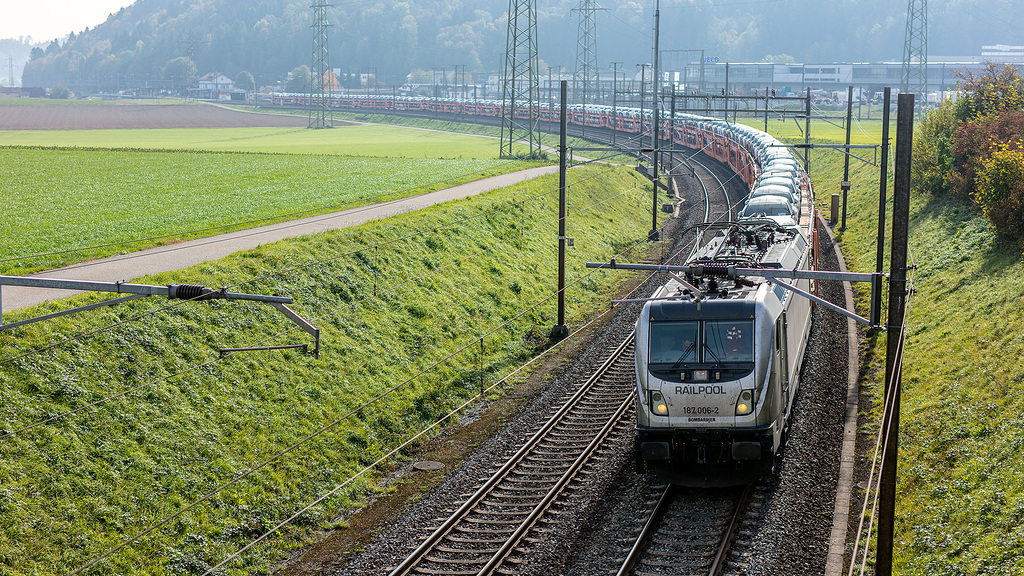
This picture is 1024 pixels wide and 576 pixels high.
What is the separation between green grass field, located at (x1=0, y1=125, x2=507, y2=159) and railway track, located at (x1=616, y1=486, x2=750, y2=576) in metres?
54.3

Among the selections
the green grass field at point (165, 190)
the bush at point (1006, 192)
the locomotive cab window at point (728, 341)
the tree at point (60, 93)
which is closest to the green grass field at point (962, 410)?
the bush at point (1006, 192)

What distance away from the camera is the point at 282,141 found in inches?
3354

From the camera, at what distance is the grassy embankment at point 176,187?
27.2 m

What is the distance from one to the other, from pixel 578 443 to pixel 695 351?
4.46m

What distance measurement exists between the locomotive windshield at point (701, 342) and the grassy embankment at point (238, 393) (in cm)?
637

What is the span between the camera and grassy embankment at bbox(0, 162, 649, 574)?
13344 mm

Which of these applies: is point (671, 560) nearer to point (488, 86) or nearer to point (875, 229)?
point (875, 229)

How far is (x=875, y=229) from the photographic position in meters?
40.1

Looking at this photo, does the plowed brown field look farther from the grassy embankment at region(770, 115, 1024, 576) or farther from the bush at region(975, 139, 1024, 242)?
the grassy embankment at region(770, 115, 1024, 576)

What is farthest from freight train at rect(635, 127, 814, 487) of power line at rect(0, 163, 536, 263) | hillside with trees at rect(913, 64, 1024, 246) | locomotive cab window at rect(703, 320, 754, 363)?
hillside with trees at rect(913, 64, 1024, 246)

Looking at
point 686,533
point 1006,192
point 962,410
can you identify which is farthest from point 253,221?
point 1006,192

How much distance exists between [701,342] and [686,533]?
3.17 meters

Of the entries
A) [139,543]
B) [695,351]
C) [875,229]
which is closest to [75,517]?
[139,543]

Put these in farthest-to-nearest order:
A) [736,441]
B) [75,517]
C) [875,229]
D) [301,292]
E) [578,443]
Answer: [875,229] → [301,292] → [578,443] → [736,441] → [75,517]
